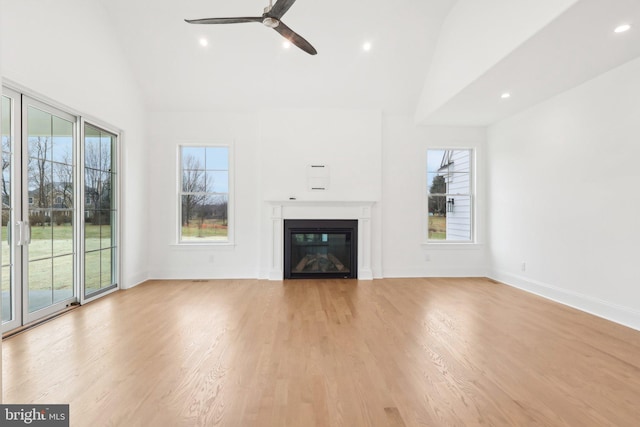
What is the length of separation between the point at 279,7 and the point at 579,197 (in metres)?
4.01

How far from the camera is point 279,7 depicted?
2842 mm

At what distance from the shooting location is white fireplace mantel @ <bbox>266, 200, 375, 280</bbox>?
5570 mm

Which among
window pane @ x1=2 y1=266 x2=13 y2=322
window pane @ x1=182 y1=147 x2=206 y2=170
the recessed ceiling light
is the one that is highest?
the recessed ceiling light

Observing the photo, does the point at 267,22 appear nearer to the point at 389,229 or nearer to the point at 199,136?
the point at 199,136

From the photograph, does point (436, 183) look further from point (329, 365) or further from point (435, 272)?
point (329, 365)

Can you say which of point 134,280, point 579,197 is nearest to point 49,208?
point 134,280

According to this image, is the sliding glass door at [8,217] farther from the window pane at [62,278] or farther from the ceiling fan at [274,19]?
the ceiling fan at [274,19]

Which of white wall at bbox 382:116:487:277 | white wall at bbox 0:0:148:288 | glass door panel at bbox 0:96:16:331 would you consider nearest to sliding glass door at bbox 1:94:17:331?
glass door panel at bbox 0:96:16:331

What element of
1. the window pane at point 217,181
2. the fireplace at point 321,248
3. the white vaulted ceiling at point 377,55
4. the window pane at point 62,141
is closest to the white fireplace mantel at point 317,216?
the fireplace at point 321,248

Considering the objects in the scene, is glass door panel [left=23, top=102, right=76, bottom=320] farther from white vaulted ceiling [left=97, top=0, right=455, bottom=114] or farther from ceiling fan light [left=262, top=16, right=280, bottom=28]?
ceiling fan light [left=262, top=16, right=280, bottom=28]

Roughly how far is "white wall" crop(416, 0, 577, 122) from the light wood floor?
277cm

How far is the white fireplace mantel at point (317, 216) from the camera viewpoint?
5570mm

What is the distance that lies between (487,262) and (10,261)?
650 cm

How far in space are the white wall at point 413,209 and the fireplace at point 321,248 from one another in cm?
61
